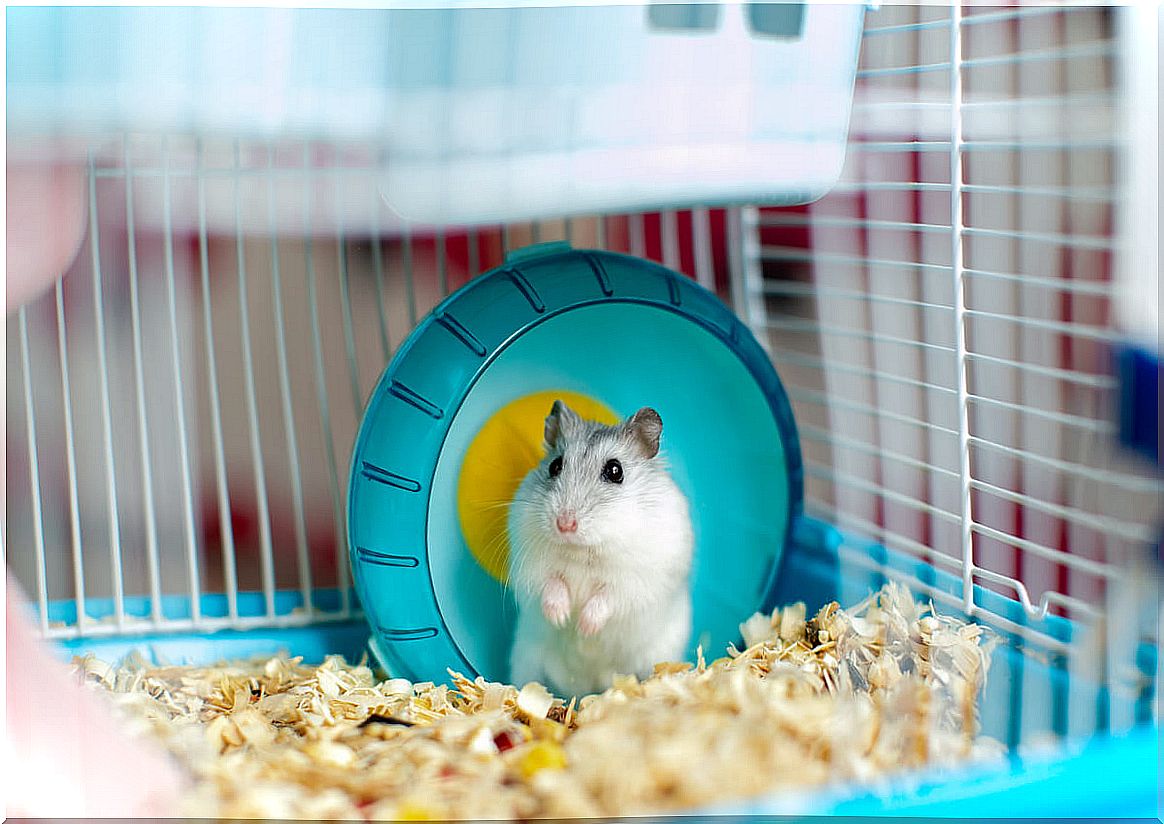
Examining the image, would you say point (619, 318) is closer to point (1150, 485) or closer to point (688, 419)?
point (688, 419)

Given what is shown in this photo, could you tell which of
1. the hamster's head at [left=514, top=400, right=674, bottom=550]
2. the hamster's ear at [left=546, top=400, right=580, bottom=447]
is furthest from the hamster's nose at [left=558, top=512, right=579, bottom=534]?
the hamster's ear at [left=546, top=400, right=580, bottom=447]

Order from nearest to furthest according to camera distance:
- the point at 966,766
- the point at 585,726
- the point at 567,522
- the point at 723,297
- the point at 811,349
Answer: the point at 966,766
the point at 585,726
the point at 567,522
the point at 811,349
the point at 723,297

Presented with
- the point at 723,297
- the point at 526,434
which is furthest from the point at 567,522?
the point at 723,297

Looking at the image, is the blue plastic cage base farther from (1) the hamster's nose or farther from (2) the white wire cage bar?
(1) the hamster's nose

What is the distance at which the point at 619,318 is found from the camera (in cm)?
126

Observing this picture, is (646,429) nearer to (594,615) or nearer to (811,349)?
(594,615)

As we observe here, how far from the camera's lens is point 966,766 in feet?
2.83

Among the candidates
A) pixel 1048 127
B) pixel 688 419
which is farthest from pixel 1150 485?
pixel 688 419

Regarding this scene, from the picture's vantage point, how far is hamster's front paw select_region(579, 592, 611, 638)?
1202 millimetres

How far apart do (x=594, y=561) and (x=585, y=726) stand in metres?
0.25

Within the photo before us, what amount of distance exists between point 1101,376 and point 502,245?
2.83 feet

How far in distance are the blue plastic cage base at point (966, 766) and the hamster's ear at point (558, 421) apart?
0.37 metres

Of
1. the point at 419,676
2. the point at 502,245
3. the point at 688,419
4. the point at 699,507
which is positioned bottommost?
the point at 419,676

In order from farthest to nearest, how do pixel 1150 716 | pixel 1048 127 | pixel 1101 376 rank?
pixel 1048 127
pixel 1101 376
pixel 1150 716
